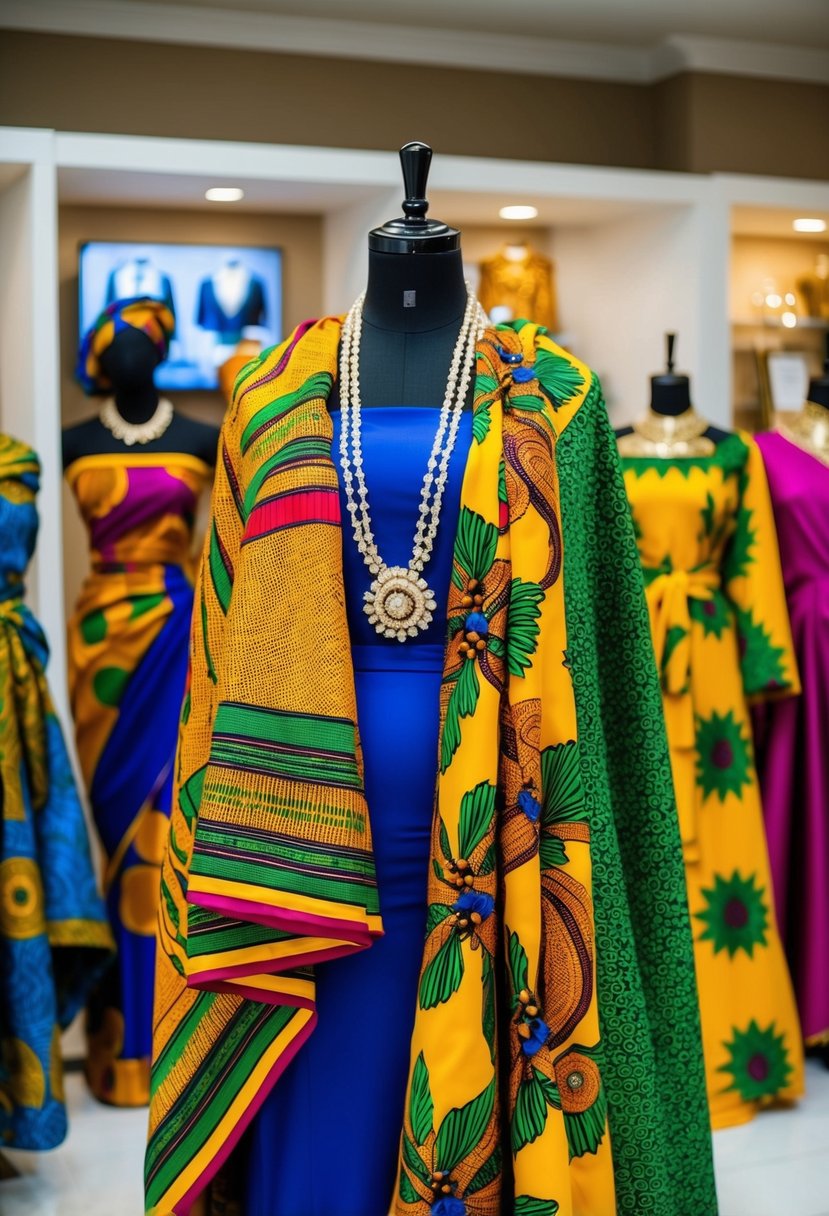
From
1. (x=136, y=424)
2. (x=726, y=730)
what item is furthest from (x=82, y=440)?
(x=726, y=730)

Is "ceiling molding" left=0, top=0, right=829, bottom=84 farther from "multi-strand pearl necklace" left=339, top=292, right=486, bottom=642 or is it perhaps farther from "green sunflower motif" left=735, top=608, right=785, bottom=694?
"multi-strand pearl necklace" left=339, top=292, right=486, bottom=642

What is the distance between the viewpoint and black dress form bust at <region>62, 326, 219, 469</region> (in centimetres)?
301

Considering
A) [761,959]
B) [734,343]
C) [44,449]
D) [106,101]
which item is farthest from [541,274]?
[761,959]

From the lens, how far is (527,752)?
1323mm

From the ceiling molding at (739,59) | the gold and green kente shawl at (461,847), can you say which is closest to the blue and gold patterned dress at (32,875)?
the gold and green kente shawl at (461,847)

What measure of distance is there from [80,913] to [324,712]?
4.63ft

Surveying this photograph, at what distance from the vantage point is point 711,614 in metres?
2.86

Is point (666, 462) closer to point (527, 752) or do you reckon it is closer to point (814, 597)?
point (814, 597)

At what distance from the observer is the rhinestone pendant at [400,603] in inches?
54.5

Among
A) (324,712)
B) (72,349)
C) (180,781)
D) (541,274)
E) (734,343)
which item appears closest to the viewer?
(324,712)

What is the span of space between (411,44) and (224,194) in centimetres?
94

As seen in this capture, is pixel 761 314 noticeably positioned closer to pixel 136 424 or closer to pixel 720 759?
pixel 720 759

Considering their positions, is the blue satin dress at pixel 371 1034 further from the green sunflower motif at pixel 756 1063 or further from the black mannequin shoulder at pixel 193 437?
the black mannequin shoulder at pixel 193 437

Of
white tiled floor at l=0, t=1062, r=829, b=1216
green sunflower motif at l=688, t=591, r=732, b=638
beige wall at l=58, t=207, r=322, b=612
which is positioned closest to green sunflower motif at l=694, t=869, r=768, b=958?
white tiled floor at l=0, t=1062, r=829, b=1216
